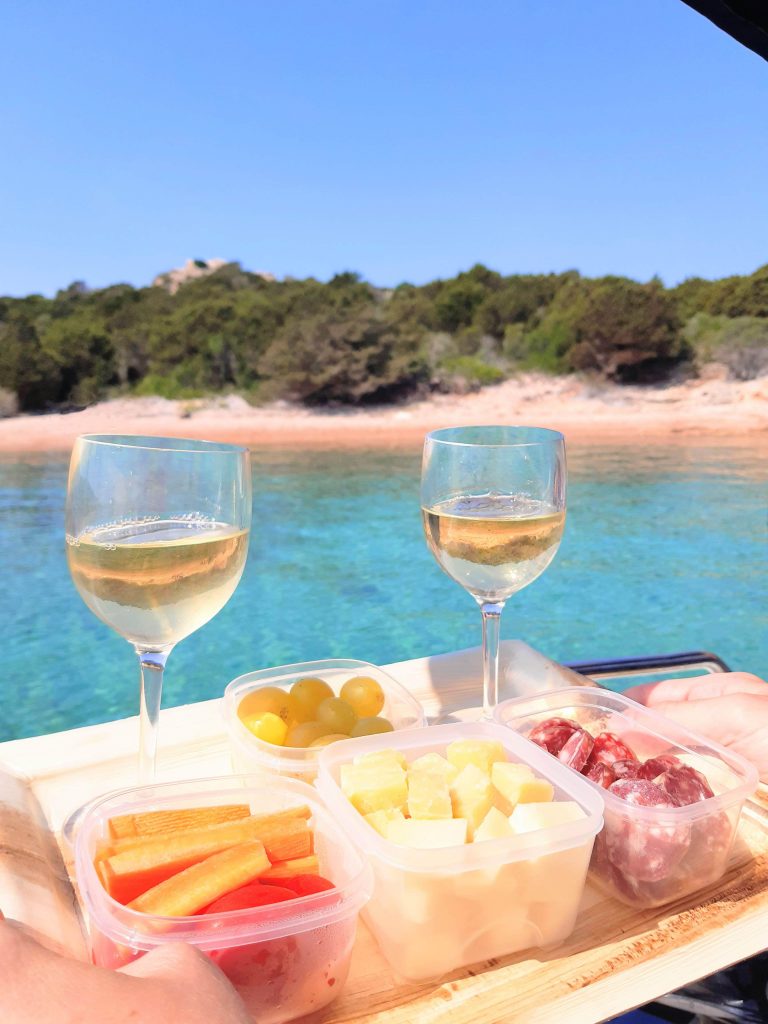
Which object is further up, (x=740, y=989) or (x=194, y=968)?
(x=194, y=968)

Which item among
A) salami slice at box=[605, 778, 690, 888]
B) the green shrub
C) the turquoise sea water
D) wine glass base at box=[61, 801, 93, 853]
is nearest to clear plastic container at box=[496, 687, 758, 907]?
salami slice at box=[605, 778, 690, 888]

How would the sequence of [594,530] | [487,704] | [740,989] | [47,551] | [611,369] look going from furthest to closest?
1. [611,369]
2. [594,530]
3. [47,551]
4. [740,989]
5. [487,704]

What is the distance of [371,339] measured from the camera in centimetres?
1767

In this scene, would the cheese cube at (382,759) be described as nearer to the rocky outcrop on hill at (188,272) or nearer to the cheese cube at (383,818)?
the cheese cube at (383,818)

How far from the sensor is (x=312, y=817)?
718 mm

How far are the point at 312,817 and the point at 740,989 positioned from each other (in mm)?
800

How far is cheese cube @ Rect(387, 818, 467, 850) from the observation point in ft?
2.11

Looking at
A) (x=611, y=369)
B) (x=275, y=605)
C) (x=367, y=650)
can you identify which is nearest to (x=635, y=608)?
(x=367, y=650)

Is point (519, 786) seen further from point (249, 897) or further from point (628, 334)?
point (628, 334)

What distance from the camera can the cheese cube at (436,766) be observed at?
74 centimetres

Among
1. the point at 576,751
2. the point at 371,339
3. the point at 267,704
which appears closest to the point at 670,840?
the point at 576,751

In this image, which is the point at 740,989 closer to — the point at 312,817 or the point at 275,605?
the point at 312,817

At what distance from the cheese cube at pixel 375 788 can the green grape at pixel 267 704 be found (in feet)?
0.85

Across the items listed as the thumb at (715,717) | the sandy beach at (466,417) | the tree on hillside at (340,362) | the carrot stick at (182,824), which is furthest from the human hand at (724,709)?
the tree on hillside at (340,362)
